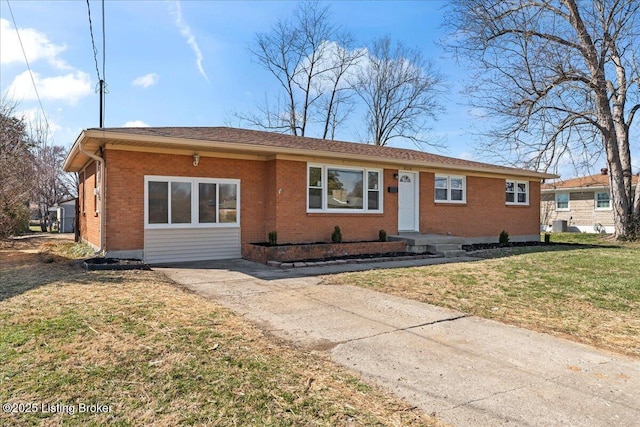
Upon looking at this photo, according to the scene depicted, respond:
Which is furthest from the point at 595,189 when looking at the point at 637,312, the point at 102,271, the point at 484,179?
the point at 102,271

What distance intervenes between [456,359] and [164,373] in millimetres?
2748

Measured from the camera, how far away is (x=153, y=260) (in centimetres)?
1060

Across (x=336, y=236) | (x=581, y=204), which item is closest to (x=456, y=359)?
(x=336, y=236)

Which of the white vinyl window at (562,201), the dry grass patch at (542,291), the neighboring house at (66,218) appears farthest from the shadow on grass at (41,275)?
the white vinyl window at (562,201)

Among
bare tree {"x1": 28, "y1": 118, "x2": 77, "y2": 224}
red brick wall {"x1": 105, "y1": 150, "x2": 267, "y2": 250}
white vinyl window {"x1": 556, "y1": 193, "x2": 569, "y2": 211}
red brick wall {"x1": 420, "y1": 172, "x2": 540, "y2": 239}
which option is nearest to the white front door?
red brick wall {"x1": 420, "y1": 172, "x2": 540, "y2": 239}

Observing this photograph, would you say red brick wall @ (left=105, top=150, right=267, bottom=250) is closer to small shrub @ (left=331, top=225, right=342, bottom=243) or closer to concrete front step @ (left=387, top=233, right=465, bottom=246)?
small shrub @ (left=331, top=225, right=342, bottom=243)

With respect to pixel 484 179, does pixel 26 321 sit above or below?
below

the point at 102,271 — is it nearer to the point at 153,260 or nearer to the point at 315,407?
the point at 153,260

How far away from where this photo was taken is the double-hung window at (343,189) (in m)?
12.6

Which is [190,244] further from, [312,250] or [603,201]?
[603,201]

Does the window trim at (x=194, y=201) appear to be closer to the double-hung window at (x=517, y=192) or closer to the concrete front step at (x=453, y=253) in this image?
the concrete front step at (x=453, y=253)

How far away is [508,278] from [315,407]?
6.91 meters

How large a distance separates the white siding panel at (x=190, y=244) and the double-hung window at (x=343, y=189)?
8.30 feet

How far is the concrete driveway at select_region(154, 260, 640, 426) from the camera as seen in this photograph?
3.09 meters
